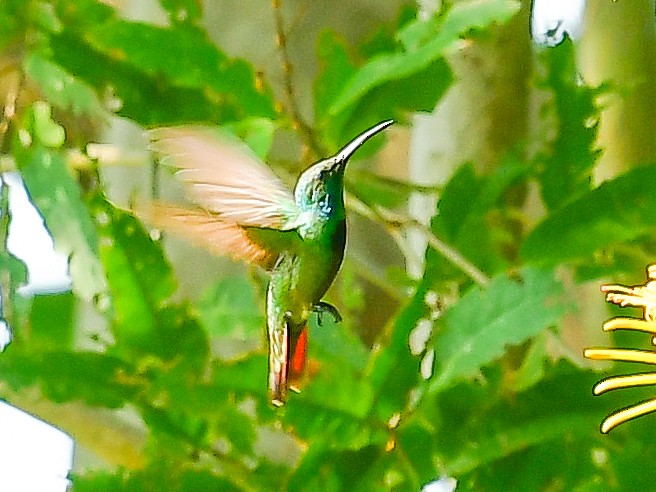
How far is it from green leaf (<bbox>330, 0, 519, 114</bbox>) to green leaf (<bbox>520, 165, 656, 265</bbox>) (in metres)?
0.12

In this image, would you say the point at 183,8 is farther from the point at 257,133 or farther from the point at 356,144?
the point at 356,144

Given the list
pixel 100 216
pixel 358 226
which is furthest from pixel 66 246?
pixel 358 226

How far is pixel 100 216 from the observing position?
0.44 metres

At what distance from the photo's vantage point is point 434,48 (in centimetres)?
38

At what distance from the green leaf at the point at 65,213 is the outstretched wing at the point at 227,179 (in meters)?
0.18

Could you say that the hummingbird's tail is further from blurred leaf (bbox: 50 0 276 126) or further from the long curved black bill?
blurred leaf (bbox: 50 0 276 126)

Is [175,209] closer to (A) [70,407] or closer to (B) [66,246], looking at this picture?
(B) [66,246]

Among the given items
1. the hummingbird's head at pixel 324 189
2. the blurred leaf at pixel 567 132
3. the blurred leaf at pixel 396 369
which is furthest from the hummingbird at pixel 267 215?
the blurred leaf at pixel 567 132

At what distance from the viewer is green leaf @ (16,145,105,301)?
0.44 m

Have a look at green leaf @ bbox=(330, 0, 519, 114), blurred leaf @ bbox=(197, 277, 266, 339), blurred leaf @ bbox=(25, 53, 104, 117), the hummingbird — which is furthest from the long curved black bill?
blurred leaf @ bbox=(25, 53, 104, 117)

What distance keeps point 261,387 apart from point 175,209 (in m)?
0.15

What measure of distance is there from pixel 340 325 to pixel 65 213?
155 millimetres

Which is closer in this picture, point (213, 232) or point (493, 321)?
point (213, 232)

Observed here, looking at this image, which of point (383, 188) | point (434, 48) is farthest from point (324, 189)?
point (383, 188)
